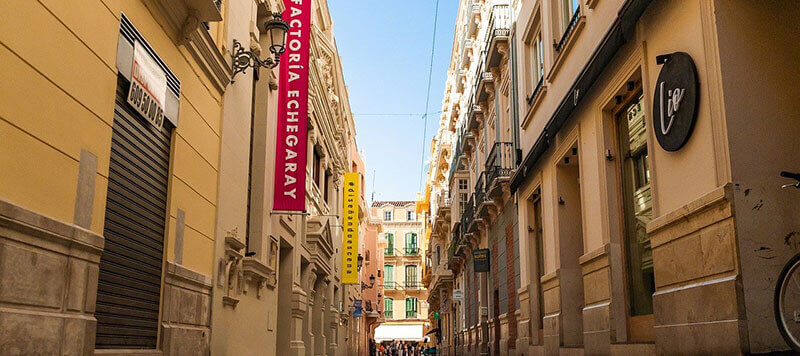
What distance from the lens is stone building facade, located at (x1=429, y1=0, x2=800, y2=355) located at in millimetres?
5609

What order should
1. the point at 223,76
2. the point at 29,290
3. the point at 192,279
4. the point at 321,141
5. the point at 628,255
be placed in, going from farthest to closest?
the point at 321,141 < the point at 223,76 < the point at 628,255 < the point at 192,279 < the point at 29,290

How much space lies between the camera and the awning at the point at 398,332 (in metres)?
64.0

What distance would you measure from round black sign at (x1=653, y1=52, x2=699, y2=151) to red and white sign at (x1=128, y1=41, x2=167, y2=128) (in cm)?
475

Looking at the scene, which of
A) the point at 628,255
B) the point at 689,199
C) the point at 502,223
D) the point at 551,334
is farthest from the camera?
the point at 502,223

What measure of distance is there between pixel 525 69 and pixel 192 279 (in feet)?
29.5

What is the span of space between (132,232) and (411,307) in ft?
241

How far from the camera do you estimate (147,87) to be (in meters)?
7.08

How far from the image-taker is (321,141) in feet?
74.7

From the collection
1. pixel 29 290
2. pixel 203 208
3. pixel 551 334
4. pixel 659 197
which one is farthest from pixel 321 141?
pixel 29 290

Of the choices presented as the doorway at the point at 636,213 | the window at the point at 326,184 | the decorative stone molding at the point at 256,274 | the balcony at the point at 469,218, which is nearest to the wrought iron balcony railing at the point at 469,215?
the balcony at the point at 469,218

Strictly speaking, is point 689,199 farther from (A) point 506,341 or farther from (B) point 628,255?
(A) point 506,341

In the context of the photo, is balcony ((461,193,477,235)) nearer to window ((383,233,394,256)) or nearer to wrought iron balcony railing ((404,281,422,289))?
wrought iron balcony railing ((404,281,422,289))

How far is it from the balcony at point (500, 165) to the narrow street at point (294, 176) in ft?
1.77

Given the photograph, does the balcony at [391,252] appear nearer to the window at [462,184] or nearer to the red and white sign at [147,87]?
the window at [462,184]
